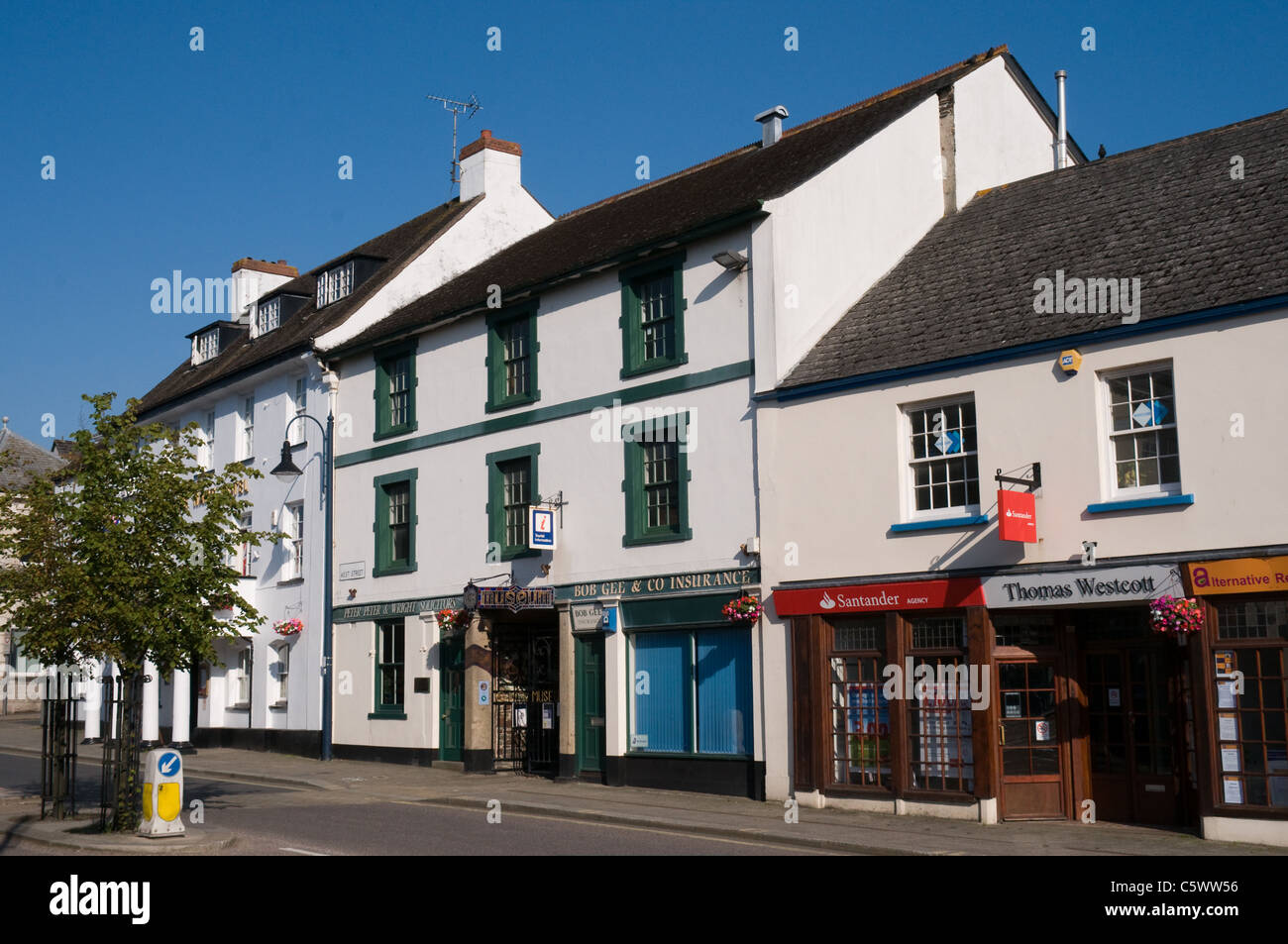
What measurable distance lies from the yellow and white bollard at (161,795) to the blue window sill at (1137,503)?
1104 centimetres

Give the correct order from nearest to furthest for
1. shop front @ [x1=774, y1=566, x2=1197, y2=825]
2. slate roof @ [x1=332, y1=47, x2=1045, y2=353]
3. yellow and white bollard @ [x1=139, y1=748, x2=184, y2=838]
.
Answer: yellow and white bollard @ [x1=139, y1=748, x2=184, y2=838]
shop front @ [x1=774, y1=566, x2=1197, y2=825]
slate roof @ [x1=332, y1=47, x2=1045, y2=353]

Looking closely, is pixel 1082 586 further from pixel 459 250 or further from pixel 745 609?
pixel 459 250

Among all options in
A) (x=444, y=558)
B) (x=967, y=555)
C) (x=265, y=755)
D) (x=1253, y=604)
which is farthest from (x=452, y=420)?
(x=1253, y=604)

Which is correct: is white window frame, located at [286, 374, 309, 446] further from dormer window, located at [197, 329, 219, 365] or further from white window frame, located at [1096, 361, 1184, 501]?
white window frame, located at [1096, 361, 1184, 501]

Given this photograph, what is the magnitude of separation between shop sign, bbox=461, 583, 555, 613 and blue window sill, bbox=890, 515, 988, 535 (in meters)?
7.18

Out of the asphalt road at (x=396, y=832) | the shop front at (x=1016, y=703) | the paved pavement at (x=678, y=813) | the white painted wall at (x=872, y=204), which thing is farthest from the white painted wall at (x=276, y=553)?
the shop front at (x=1016, y=703)

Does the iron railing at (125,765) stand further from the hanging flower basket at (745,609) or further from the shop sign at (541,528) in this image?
the hanging flower basket at (745,609)

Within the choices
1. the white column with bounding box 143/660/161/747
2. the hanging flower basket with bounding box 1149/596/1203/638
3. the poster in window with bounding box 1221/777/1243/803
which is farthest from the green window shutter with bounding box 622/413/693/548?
the white column with bounding box 143/660/161/747

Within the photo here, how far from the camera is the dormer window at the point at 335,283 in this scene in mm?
32062

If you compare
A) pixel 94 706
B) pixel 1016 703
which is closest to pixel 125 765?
pixel 1016 703

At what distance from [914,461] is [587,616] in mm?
6753

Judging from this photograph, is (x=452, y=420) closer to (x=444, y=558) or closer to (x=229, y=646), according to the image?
(x=444, y=558)

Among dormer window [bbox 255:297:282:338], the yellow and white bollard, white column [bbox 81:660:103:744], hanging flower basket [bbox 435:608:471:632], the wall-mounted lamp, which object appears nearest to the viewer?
the yellow and white bollard

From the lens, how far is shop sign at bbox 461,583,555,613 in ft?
74.6
